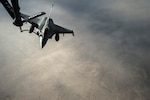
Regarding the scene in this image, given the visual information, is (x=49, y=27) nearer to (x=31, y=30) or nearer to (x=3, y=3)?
(x=31, y=30)

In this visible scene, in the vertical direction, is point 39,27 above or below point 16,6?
below

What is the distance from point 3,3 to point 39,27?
47.1 ft

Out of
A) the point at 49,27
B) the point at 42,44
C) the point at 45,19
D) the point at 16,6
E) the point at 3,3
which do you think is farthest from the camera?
the point at 45,19

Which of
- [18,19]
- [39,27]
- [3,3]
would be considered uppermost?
[3,3]

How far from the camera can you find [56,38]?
5662cm

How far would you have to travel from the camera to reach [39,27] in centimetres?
5384

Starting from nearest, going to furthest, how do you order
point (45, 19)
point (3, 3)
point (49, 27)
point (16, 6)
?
point (16, 6) < point (3, 3) < point (49, 27) < point (45, 19)

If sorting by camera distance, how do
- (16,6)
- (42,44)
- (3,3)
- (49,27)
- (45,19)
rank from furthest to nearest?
1. (45,19)
2. (49,27)
3. (42,44)
4. (3,3)
5. (16,6)

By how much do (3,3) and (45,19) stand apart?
54.0 ft

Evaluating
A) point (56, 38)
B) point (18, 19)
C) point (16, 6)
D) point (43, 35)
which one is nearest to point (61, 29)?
point (56, 38)

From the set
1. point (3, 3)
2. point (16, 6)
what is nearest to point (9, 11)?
point (3, 3)

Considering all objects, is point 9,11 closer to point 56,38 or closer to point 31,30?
point 31,30

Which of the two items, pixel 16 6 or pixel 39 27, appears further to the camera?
pixel 39 27

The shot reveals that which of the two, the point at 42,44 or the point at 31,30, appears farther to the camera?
the point at 31,30
